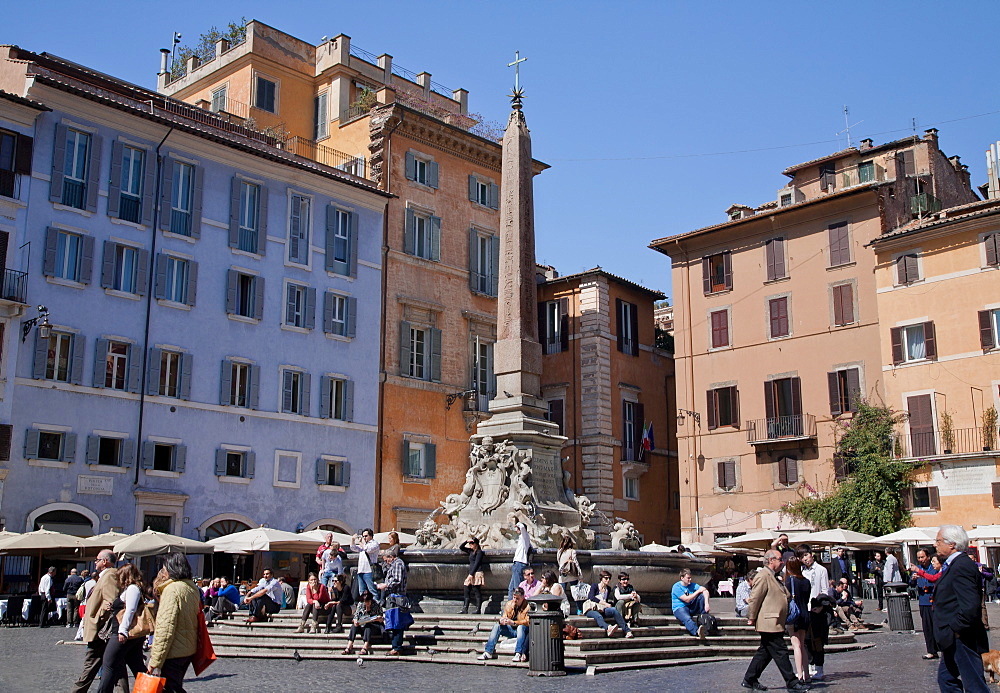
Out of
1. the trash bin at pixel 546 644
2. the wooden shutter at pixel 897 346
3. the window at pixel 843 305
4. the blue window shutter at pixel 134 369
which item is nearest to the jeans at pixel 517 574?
the trash bin at pixel 546 644

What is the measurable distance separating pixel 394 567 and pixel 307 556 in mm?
17679

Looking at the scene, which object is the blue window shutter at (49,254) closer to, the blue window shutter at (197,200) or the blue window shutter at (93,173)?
the blue window shutter at (93,173)

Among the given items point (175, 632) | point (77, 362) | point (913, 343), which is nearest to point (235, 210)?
point (77, 362)

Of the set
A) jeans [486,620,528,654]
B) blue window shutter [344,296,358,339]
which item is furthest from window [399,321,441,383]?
jeans [486,620,528,654]

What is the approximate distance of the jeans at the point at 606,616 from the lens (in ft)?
42.4

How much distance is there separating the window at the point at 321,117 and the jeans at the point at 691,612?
27.3m

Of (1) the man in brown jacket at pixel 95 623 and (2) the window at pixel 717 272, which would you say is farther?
(2) the window at pixel 717 272

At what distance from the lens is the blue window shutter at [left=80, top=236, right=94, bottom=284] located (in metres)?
26.6

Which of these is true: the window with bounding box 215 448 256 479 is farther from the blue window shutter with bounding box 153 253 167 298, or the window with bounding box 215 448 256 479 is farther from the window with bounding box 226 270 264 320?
the blue window shutter with bounding box 153 253 167 298

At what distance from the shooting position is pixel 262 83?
36812 mm

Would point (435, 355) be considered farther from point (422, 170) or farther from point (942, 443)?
point (942, 443)

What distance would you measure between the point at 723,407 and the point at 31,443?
70.4 ft

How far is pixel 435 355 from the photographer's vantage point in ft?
112

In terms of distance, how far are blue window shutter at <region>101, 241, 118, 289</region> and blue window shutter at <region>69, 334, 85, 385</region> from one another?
5.16 ft
